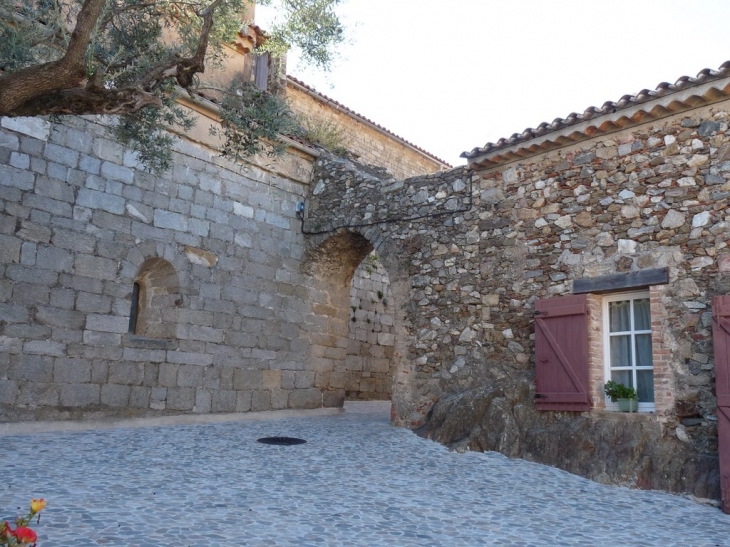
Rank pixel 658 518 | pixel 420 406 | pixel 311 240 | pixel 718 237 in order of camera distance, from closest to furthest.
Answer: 1. pixel 658 518
2. pixel 718 237
3. pixel 420 406
4. pixel 311 240

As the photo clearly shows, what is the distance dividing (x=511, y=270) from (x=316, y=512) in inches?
183

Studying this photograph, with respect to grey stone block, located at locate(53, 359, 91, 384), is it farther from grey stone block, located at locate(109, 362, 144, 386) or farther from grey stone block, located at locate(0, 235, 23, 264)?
grey stone block, located at locate(0, 235, 23, 264)

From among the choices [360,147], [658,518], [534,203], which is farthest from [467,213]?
[360,147]

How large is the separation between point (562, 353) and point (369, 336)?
632 centimetres

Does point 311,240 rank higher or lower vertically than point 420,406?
higher

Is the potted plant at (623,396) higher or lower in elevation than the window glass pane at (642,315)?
lower

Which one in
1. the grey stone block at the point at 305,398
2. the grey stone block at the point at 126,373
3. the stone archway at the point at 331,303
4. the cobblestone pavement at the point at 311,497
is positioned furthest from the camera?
the stone archway at the point at 331,303

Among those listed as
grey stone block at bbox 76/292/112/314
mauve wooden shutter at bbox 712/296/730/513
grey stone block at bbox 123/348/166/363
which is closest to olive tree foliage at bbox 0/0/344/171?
grey stone block at bbox 76/292/112/314

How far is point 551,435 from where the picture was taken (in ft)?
25.2

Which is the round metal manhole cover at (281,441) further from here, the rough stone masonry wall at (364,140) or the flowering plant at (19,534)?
the rough stone masonry wall at (364,140)

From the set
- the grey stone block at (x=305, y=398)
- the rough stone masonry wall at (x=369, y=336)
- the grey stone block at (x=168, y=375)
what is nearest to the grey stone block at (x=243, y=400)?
the grey stone block at (x=305, y=398)

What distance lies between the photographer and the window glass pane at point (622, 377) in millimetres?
7539

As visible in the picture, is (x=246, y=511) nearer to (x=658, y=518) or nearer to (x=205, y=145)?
(x=658, y=518)

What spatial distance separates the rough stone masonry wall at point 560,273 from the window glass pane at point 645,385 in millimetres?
352
